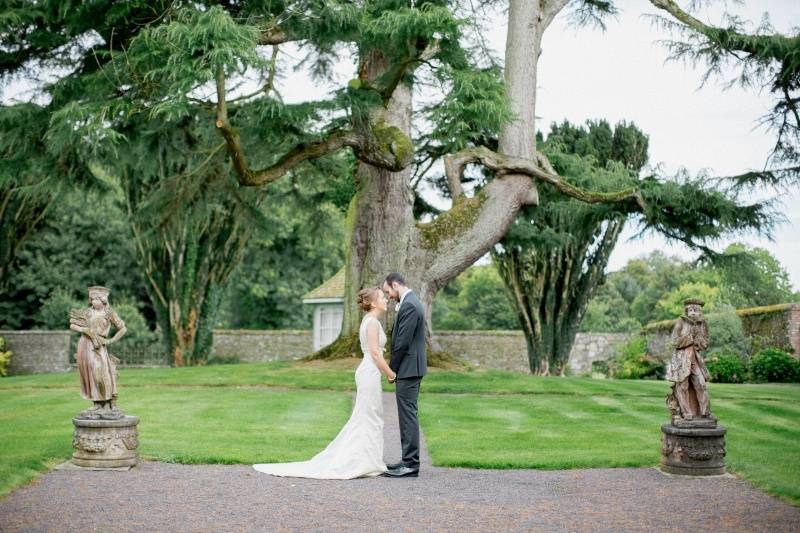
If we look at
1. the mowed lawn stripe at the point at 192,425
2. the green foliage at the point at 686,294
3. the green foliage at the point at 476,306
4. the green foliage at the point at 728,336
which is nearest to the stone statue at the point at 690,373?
the mowed lawn stripe at the point at 192,425

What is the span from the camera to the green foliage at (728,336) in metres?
22.9

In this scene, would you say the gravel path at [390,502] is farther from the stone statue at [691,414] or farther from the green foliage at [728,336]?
the green foliage at [728,336]

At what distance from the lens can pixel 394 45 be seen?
45.4 ft

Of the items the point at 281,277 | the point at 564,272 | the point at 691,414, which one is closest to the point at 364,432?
the point at 691,414

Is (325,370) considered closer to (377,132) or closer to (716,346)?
(377,132)

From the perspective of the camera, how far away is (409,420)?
26.1 ft

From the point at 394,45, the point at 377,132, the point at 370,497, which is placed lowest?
the point at 370,497

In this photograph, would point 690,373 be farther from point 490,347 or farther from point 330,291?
point 490,347

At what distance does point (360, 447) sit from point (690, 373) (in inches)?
124

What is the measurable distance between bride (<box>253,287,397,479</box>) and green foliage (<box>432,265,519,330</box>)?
40747 millimetres

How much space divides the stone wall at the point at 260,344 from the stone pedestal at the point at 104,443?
26039 millimetres

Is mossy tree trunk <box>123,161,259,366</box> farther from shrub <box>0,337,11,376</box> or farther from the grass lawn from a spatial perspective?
the grass lawn

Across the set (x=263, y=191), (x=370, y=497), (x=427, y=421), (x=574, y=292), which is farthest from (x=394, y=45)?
(x=574, y=292)

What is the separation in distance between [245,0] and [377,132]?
3.22 meters
